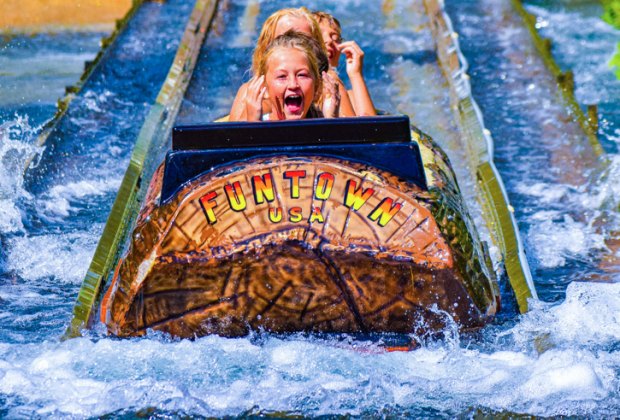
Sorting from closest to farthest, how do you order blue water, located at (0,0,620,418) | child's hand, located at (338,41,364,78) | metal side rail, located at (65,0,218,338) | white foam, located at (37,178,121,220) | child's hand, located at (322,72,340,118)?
blue water, located at (0,0,620,418)
metal side rail, located at (65,0,218,338)
child's hand, located at (322,72,340,118)
child's hand, located at (338,41,364,78)
white foam, located at (37,178,121,220)

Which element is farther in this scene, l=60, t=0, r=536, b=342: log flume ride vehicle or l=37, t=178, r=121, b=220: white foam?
l=37, t=178, r=121, b=220: white foam

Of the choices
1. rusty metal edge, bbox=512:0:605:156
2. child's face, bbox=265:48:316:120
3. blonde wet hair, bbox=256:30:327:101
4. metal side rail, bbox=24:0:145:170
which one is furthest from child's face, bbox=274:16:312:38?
rusty metal edge, bbox=512:0:605:156

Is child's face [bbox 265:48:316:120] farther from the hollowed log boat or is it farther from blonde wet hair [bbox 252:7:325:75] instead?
blonde wet hair [bbox 252:7:325:75]

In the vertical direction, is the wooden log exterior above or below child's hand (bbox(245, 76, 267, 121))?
below

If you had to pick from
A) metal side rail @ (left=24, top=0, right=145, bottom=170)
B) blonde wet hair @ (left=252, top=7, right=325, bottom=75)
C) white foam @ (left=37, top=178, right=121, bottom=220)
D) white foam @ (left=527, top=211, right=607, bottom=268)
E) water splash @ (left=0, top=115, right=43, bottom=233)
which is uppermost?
blonde wet hair @ (left=252, top=7, right=325, bottom=75)

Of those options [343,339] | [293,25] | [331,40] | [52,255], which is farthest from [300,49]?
[52,255]

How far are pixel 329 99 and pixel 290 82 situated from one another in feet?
1.62

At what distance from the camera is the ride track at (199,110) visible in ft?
12.1

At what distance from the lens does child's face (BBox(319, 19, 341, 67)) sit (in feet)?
15.7

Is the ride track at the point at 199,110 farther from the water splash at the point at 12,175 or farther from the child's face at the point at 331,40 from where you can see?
the child's face at the point at 331,40

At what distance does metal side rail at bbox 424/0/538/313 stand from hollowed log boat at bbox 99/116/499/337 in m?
0.47

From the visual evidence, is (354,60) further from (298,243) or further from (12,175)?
(12,175)

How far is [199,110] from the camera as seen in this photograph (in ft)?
18.7

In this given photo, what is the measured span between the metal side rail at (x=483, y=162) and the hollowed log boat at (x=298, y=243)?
466mm
